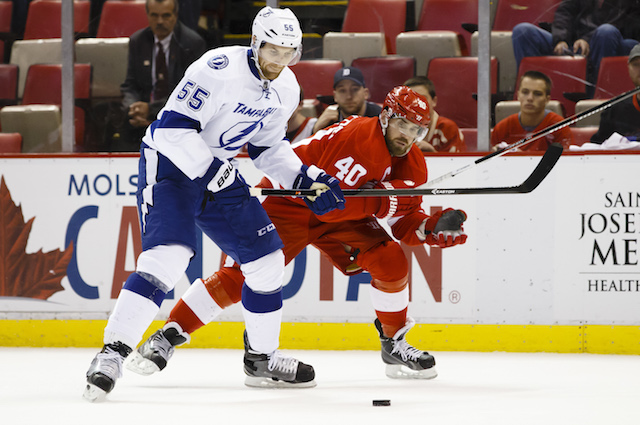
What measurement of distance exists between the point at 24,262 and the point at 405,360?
2022 mm

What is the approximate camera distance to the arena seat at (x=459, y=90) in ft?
14.5

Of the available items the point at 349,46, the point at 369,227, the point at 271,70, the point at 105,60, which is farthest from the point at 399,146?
the point at 105,60

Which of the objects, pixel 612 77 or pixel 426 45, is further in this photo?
pixel 426 45

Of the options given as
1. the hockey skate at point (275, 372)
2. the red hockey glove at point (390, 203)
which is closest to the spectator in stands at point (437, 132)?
the red hockey glove at point (390, 203)

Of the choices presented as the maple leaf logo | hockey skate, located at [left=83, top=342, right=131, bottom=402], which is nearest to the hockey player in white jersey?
hockey skate, located at [left=83, top=342, right=131, bottom=402]

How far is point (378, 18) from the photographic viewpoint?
477cm

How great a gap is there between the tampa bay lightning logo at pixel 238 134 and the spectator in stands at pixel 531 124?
1.59 meters

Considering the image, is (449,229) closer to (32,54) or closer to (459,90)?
(459,90)

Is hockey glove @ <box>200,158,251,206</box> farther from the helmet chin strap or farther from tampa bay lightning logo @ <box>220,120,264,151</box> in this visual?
the helmet chin strap

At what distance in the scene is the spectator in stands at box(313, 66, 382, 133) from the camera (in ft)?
14.7

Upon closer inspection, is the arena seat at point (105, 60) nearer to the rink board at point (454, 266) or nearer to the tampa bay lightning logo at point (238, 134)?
the rink board at point (454, 266)

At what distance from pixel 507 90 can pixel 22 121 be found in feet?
7.93

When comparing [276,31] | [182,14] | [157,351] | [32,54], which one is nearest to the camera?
[276,31]

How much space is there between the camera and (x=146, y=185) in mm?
3076
